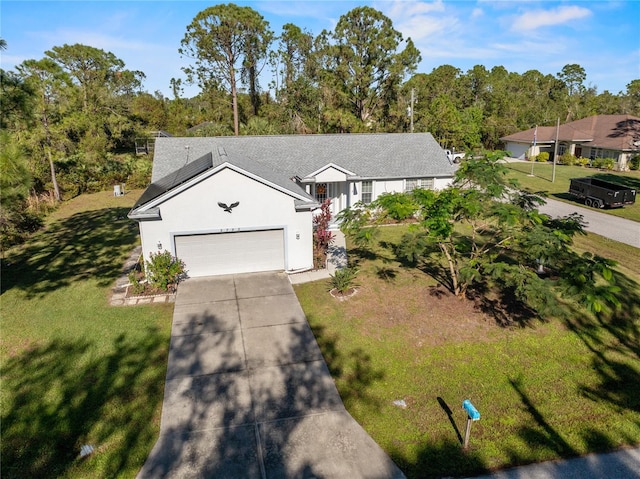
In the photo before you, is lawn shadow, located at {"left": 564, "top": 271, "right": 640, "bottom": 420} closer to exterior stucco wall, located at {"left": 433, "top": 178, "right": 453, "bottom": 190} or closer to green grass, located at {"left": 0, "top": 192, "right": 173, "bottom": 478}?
green grass, located at {"left": 0, "top": 192, "right": 173, "bottom": 478}

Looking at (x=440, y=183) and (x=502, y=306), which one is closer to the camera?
(x=502, y=306)

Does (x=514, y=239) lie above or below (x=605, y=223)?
above

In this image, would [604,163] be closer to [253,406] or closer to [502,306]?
[502,306]

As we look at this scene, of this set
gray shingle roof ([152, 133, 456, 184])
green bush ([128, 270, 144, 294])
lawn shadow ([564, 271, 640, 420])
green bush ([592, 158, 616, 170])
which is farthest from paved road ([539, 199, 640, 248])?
green bush ([128, 270, 144, 294])

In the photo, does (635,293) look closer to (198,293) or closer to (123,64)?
(198,293)

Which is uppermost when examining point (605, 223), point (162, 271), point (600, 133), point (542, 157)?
point (600, 133)

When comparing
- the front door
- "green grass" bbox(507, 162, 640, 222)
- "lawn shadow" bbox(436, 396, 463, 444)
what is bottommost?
"lawn shadow" bbox(436, 396, 463, 444)

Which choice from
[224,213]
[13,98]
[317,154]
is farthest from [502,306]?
[13,98]
